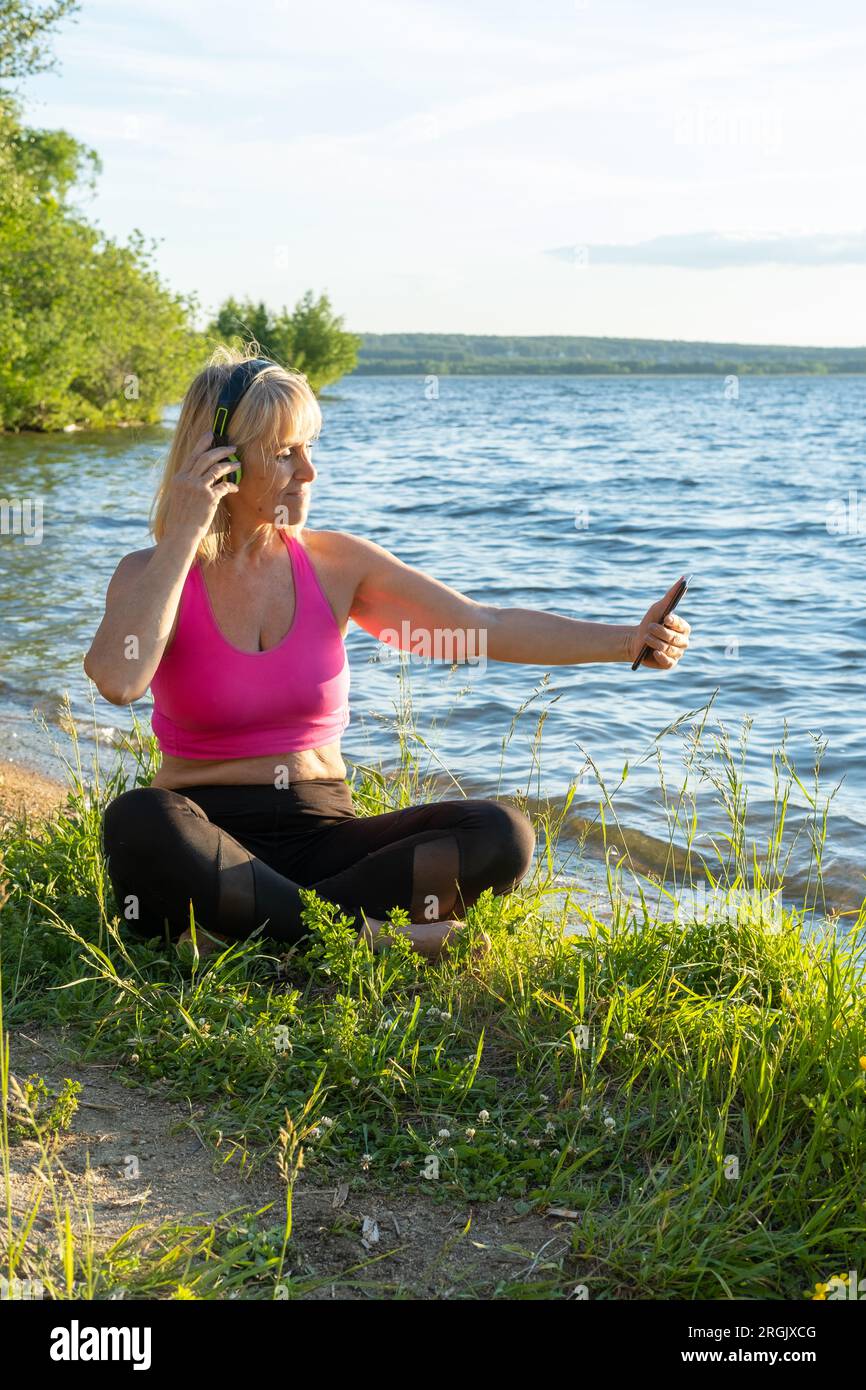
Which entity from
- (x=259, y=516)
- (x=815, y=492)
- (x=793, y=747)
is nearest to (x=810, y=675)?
(x=793, y=747)

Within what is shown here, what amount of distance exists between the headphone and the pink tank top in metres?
0.37

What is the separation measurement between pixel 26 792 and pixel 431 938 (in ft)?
8.30

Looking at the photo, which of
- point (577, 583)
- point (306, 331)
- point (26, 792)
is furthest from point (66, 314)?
point (306, 331)

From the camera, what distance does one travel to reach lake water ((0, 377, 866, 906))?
7168 millimetres

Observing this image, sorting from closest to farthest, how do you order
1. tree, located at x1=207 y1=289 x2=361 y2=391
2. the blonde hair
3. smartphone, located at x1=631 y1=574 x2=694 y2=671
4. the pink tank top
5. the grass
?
the grass, smartphone, located at x1=631 y1=574 x2=694 y2=671, the blonde hair, the pink tank top, tree, located at x1=207 y1=289 x2=361 y2=391

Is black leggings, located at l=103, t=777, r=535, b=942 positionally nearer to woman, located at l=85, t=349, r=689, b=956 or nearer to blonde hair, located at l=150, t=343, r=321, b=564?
woman, located at l=85, t=349, r=689, b=956

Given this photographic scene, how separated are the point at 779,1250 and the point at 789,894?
307cm

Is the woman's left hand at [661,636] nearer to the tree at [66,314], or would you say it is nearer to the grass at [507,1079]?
the grass at [507,1079]

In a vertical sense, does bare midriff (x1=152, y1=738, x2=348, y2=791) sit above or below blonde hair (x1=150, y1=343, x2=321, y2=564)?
below

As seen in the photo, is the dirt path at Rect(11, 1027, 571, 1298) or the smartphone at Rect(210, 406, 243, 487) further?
Result: the smartphone at Rect(210, 406, 243, 487)

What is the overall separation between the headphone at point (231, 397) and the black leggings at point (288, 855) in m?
0.95

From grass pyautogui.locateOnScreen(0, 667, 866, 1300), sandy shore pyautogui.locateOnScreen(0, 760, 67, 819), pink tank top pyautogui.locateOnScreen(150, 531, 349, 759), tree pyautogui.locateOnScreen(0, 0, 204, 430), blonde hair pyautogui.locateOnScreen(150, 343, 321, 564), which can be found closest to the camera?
grass pyautogui.locateOnScreen(0, 667, 866, 1300)

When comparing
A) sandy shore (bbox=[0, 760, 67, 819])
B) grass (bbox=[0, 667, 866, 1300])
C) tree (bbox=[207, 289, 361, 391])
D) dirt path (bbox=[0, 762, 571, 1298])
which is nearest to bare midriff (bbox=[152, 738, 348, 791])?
grass (bbox=[0, 667, 866, 1300])

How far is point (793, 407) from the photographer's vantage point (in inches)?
2685
